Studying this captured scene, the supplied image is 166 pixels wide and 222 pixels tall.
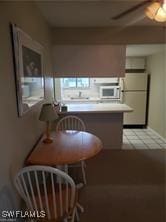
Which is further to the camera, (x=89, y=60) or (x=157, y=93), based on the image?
(x=157, y=93)

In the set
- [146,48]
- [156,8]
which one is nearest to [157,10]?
[156,8]

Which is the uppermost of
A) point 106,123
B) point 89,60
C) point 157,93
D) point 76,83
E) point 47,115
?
point 89,60

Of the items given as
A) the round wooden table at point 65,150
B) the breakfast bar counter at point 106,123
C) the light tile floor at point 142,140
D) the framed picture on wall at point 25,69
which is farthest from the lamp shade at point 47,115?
the light tile floor at point 142,140

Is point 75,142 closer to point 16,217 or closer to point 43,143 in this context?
point 43,143

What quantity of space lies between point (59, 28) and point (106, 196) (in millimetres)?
2884

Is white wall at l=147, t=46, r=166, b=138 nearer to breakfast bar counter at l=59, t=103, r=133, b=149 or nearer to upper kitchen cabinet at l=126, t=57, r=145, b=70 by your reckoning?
upper kitchen cabinet at l=126, t=57, r=145, b=70

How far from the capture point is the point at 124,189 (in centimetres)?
242

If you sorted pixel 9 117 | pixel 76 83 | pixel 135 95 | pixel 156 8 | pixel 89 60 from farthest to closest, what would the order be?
pixel 76 83, pixel 135 95, pixel 89 60, pixel 156 8, pixel 9 117

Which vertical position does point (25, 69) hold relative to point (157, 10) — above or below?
below

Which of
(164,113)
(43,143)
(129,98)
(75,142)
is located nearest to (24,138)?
(43,143)

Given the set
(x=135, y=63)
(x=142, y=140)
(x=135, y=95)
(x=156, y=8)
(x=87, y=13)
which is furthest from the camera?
(x=135, y=63)

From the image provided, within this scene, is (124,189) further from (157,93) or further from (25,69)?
(157,93)

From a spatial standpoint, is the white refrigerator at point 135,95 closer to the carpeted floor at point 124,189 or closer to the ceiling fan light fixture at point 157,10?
the carpeted floor at point 124,189

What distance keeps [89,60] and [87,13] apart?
103 centimetres
